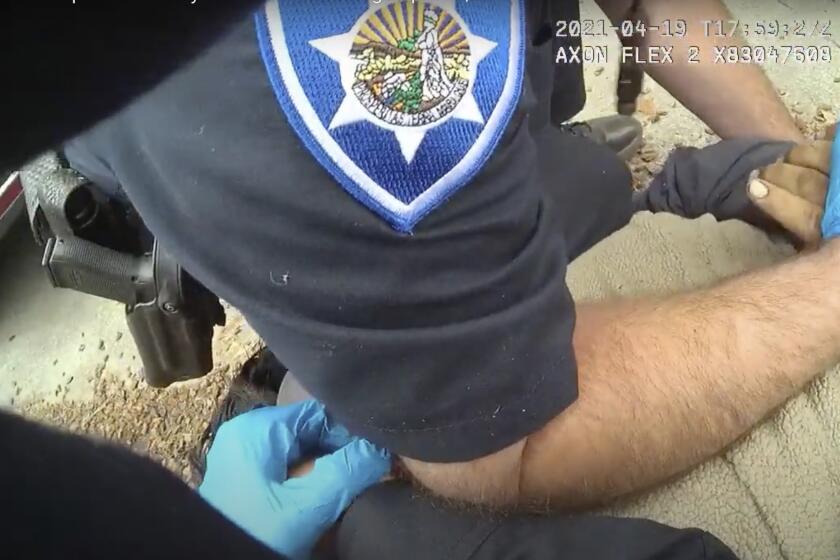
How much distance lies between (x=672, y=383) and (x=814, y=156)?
0.31 m

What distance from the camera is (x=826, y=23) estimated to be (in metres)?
1.37

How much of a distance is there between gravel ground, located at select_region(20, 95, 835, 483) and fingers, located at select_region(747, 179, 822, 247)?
47 centimetres

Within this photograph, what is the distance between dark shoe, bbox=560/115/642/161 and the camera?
1.23 metres

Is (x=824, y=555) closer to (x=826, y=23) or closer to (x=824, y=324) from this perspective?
(x=824, y=324)

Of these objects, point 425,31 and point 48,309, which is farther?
point 48,309

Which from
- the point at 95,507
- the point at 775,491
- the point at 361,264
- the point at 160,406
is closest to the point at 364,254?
the point at 361,264

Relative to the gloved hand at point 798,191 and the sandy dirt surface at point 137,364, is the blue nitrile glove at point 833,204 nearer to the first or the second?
the gloved hand at point 798,191

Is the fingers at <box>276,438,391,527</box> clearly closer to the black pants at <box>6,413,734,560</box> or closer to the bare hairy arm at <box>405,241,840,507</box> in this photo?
the bare hairy arm at <box>405,241,840,507</box>

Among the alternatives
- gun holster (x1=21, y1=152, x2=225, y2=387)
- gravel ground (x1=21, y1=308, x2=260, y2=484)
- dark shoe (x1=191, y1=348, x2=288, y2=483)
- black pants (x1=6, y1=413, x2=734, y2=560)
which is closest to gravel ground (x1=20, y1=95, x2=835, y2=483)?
gravel ground (x1=21, y1=308, x2=260, y2=484)

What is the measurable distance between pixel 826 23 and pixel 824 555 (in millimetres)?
1038

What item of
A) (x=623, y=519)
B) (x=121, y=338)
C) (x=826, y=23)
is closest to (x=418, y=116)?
(x=623, y=519)

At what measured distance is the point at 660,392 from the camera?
23.9 inches

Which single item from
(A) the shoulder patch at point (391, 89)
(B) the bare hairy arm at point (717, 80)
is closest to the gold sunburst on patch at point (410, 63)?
(A) the shoulder patch at point (391, 89)

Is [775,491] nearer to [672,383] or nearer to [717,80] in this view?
[672,383]
